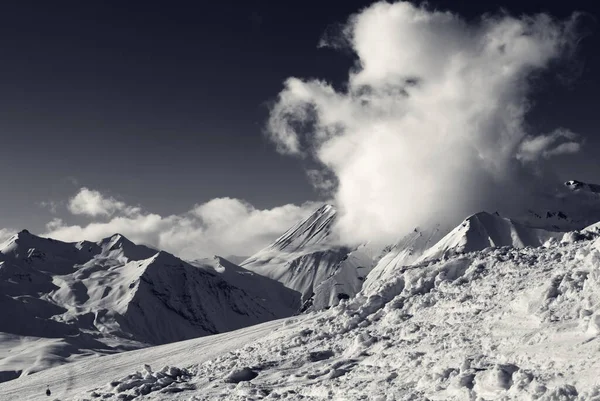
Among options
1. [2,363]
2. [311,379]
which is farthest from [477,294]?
[2,363]

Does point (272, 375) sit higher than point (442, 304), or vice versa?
point (442, 304)

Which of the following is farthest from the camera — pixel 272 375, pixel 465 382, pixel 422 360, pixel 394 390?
pixel 272 375

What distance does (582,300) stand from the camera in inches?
1280

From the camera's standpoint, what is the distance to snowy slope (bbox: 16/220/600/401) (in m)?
27.8

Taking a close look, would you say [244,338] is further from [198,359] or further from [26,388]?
[26,388]

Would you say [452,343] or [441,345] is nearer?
[452,343]

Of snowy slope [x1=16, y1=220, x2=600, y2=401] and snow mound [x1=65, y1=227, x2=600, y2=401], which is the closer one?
snow mound [x1=65, y1=227, x2=600, y2=401]

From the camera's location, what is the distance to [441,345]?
3734 cm

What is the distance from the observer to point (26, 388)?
7806cm

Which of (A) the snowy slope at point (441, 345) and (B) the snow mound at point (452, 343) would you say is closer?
(B) the snow mound at point (452, 343)

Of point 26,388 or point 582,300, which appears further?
point 26,388

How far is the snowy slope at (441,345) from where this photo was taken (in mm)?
27828

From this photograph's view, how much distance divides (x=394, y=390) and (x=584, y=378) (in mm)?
10505

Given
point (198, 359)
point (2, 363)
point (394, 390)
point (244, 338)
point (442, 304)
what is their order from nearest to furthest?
point (394, 390) < point (442, 304) < point (198, 359) < point (244, 338) < point (2, 363)
